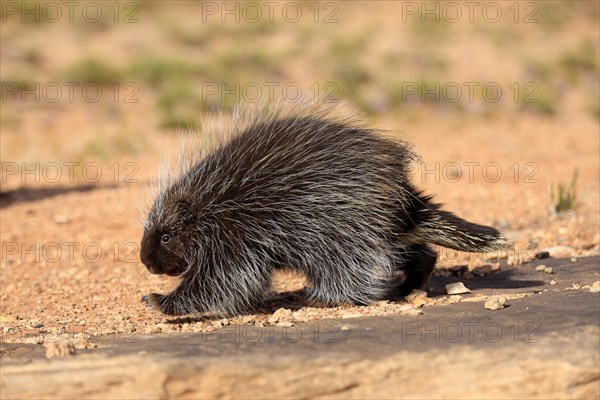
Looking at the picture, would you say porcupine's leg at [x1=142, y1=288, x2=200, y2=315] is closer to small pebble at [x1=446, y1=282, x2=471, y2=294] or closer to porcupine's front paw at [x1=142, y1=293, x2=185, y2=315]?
porcupine's front paw at [x1=142, y1=293, x2=185, y2=315]

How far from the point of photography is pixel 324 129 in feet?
19.2

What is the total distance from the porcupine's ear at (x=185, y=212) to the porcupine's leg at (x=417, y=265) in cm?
153

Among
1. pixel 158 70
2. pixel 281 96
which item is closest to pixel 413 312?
pixel 281 96

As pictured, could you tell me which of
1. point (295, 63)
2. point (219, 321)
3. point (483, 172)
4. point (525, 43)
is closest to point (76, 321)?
point (219, 321)

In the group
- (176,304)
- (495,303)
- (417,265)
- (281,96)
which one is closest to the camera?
(495,303)

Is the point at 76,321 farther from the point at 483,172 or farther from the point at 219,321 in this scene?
the point at 483,172

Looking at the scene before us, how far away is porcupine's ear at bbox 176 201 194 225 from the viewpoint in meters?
5.81

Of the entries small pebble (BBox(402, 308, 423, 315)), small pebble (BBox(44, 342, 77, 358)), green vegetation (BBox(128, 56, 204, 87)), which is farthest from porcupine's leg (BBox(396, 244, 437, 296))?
green vegetation (BBox(128, 56, 204, 87))

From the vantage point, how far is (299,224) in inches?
223

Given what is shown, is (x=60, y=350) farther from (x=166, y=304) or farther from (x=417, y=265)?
(x=417, y=265)

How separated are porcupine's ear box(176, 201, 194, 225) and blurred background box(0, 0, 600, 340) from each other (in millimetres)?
1168

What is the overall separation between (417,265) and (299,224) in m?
0.98

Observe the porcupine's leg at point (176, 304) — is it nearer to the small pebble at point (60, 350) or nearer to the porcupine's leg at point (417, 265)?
the small pebble at point (60, 350)

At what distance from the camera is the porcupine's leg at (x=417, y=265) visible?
602 cm
